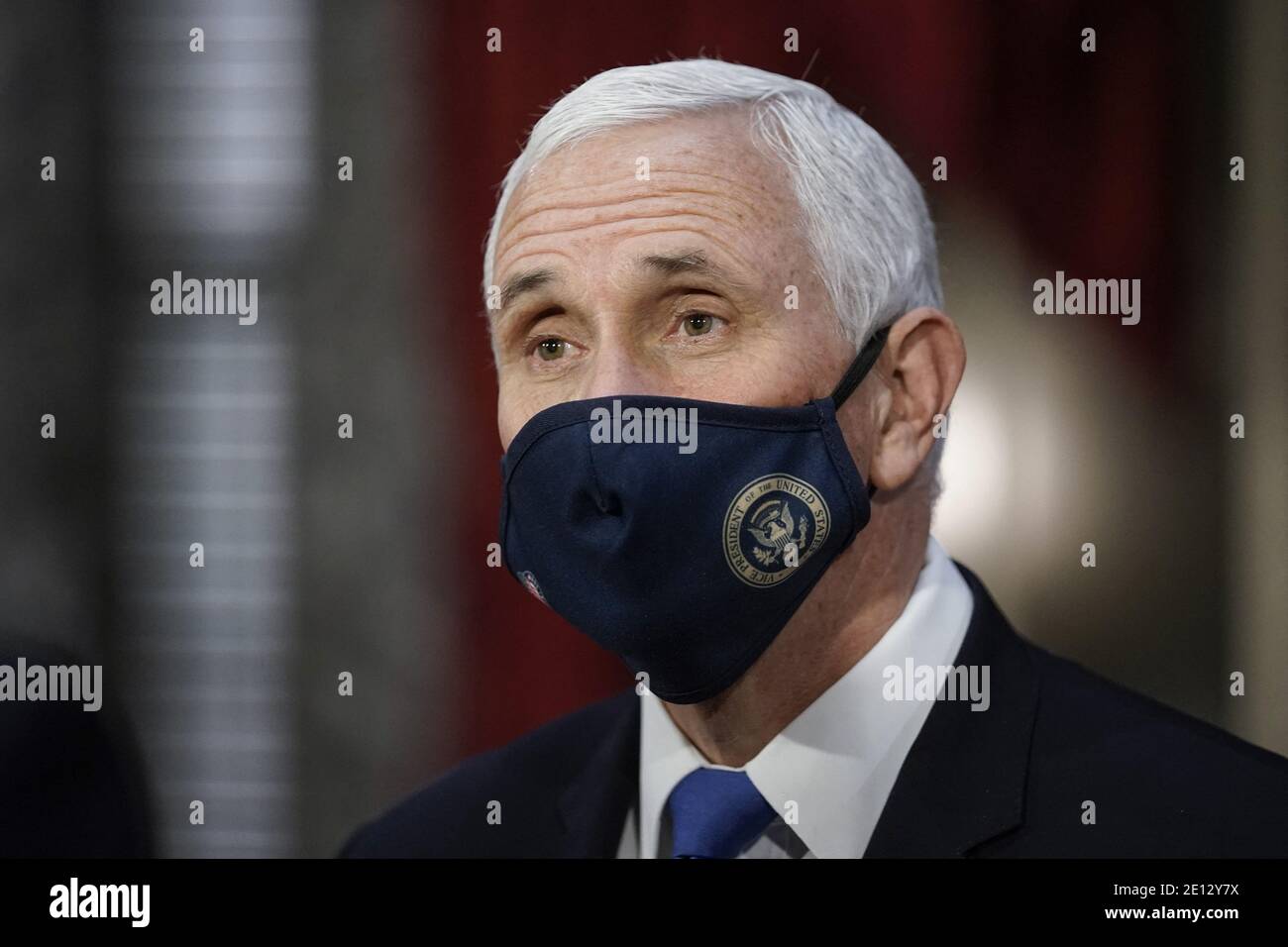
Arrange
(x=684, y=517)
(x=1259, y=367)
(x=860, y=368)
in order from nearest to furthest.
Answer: (x=684, y=517) < (x=860, y=368) < (x=1259, y=367)

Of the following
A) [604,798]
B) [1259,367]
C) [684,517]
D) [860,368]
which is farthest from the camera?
[1259,367]

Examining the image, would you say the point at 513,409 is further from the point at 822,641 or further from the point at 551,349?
the point at 822,641

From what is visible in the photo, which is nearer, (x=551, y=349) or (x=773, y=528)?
(x=773, y=528)

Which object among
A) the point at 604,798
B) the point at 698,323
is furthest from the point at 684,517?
the point at 604,798

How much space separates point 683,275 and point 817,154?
26 cm

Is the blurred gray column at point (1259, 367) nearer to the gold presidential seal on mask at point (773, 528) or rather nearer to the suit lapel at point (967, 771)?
the suit lapel at point (967, 771)

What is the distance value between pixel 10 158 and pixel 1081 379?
1860mm

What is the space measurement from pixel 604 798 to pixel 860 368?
2.43 ft

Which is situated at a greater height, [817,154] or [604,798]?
[817,154]

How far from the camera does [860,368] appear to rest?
1723 mm

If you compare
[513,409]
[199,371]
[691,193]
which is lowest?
[513,409]

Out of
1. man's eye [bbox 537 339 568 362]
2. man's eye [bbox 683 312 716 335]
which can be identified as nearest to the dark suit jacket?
man's eye [bbox 683 312 716 335]

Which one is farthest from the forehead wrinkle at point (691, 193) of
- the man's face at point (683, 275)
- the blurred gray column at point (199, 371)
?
the blurred gray column at point (199, 371)

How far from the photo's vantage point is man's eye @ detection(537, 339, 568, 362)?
68.2 inches
